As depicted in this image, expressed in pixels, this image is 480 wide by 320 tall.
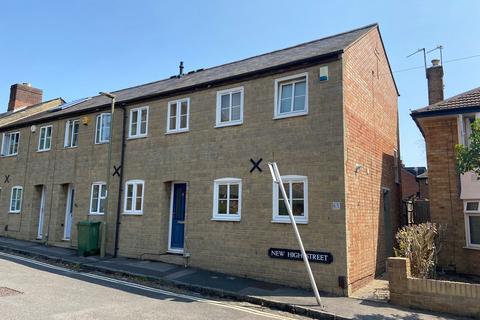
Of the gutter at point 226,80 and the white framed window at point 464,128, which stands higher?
the gutter at point 226,80

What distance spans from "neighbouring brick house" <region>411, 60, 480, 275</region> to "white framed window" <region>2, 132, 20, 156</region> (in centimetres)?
1993

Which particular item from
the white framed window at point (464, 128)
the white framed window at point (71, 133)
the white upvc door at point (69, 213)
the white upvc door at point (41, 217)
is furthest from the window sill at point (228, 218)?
the white upvc door at point (41, 217)

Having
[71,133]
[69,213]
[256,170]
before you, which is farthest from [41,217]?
[256,170]

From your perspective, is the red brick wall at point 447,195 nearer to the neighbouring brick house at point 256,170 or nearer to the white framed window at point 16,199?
the neighbouring brick house at point 256,170

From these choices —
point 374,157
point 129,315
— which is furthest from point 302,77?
point 129,315

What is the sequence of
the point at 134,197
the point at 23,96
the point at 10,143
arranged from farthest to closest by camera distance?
the point at 23,96
the point at 10,143
the point at 134,197

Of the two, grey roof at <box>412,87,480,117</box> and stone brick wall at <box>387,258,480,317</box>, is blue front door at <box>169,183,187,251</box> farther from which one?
grey roof at <box>412,87,480,117</box>

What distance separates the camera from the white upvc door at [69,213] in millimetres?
16422

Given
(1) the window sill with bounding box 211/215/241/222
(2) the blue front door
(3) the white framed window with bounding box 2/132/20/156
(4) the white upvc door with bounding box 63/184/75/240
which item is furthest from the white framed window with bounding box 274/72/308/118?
(3) the white framed window with bounding box 2/132/20/156

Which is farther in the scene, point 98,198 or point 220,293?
point 98,198

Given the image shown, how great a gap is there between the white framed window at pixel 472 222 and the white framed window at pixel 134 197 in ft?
35.8

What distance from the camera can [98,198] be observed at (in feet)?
49.4

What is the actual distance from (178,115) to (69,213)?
7697 mm

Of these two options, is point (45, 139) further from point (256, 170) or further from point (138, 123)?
point (256, 170)
